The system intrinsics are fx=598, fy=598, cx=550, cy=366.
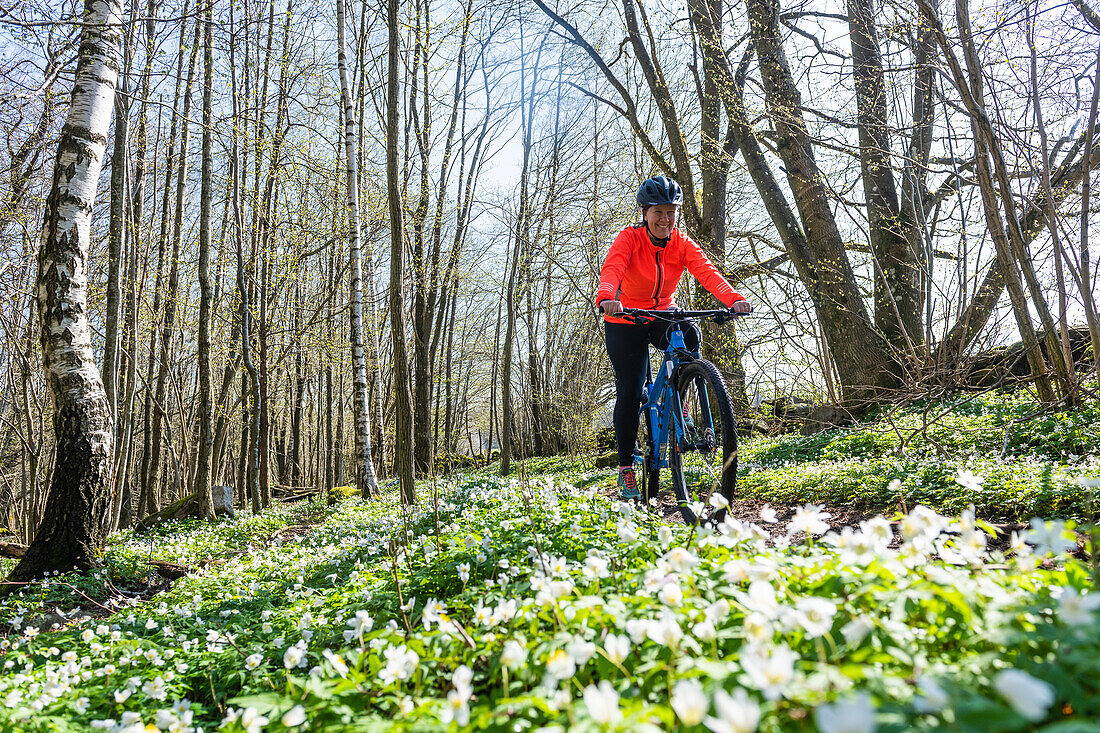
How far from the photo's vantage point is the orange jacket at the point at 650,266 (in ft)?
15.6

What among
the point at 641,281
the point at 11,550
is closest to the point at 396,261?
the point at 641,281

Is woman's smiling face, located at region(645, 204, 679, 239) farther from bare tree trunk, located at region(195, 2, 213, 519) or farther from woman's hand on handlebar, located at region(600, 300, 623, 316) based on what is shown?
bare tree trunk, located at region(195, 2, 213, 519)

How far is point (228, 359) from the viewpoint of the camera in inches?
511

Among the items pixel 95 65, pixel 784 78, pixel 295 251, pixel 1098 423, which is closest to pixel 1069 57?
pixel 1098 423

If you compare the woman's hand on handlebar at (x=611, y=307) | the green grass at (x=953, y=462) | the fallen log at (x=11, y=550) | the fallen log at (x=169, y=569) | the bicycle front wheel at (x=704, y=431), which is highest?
the woman's hand on handlebar at (x=611, y=307)

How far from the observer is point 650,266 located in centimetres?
485

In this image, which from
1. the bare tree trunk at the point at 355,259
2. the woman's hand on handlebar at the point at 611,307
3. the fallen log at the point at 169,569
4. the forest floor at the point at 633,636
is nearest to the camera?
the forest floor at the point at 633,636

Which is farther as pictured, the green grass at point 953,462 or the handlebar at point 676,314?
the handlebar at point 676,314

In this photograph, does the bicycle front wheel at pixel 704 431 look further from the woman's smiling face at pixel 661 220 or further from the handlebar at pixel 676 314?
the woman's smiling face at pixel 661 220

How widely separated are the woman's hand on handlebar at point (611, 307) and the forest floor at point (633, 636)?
132 centimetres

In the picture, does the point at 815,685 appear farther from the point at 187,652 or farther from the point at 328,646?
the point at 187,652

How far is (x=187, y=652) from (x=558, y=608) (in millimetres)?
2023

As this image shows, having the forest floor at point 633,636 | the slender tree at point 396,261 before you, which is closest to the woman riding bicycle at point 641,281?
the forest floor at point 633,636

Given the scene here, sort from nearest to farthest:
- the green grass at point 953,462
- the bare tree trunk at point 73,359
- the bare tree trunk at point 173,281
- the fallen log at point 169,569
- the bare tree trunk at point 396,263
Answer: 1. the green grass at point 953,462
2. the bare tree trunk at point 73,359
3. the fallen log at point 169,569
4. the bare tree trunk at point 396,263
5. the bare tree trunk at point 173,281
